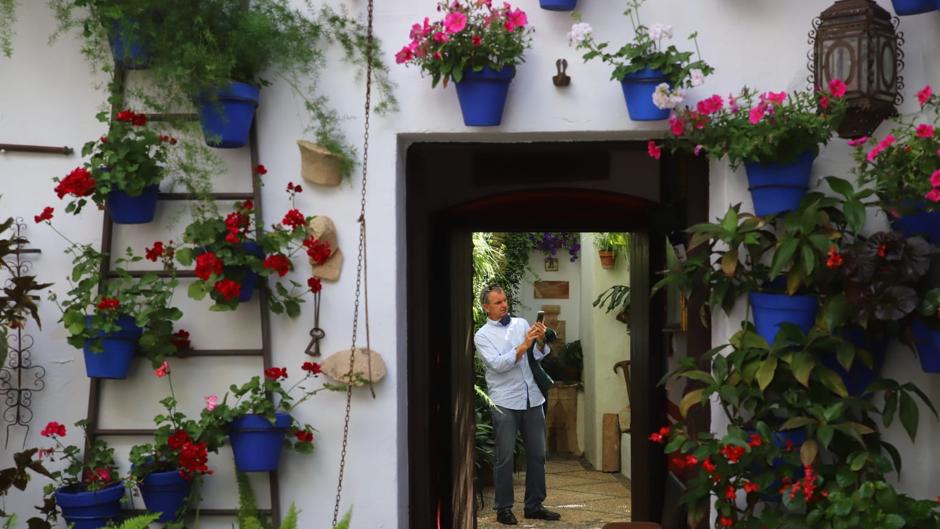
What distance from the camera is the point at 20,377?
12.9 feet

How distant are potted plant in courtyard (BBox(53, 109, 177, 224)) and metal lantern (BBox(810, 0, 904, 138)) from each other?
219cm

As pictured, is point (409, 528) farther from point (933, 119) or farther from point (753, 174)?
point (933, 119)

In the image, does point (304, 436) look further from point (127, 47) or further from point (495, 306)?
point (495, 306)

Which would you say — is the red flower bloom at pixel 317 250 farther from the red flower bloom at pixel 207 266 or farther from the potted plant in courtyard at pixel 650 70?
the potted plant in courtyard at pixel 650 70

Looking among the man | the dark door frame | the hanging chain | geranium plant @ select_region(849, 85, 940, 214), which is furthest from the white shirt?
geranium plant @ select_region(849, 85, 940, 214)

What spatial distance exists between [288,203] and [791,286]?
5.74 ft

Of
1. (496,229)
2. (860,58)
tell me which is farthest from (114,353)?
(860,58)

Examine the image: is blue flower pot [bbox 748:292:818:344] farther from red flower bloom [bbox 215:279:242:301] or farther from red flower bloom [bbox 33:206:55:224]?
red flower bloom [bbox 33:206:55:224]

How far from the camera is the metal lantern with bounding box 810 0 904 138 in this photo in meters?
3.44

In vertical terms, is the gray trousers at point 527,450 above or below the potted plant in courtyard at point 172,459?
below

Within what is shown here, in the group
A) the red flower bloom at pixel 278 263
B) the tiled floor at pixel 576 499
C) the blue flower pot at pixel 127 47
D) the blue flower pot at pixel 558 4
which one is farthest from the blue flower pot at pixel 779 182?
the tiled floor at pixel 576 499

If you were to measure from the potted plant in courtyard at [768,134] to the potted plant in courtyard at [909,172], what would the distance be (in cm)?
14

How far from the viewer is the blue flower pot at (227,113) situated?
365 centimetres

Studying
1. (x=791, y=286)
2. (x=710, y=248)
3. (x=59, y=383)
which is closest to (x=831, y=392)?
(x=791, y=286)
